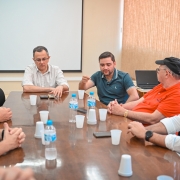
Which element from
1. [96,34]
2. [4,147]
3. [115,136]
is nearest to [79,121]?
[115,136]

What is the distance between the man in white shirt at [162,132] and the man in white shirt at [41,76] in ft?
5.67

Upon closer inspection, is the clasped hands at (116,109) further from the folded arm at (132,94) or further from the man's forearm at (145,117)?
the folded arm at (132,94)

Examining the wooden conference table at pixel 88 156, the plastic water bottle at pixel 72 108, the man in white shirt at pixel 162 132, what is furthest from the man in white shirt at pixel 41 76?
the man in white shirt at pixel 162 132

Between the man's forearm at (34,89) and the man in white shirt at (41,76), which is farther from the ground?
the man in white shirt at (41,76)

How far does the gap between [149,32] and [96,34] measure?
137 centimetres

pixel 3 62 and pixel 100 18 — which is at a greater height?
pixel 100 18

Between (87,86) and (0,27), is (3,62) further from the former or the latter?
(87,86)

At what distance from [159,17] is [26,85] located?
246 cm

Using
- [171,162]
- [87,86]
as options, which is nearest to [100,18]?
[87,86]

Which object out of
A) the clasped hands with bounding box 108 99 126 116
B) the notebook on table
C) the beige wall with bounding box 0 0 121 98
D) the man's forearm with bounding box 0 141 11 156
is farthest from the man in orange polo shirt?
the beige wall with bounding box 0 0 121 98

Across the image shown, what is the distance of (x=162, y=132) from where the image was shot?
2.08 m

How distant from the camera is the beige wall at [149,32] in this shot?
4.36 metres

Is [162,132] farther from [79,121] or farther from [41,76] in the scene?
[41,76]

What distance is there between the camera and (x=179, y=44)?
13.7 feet
